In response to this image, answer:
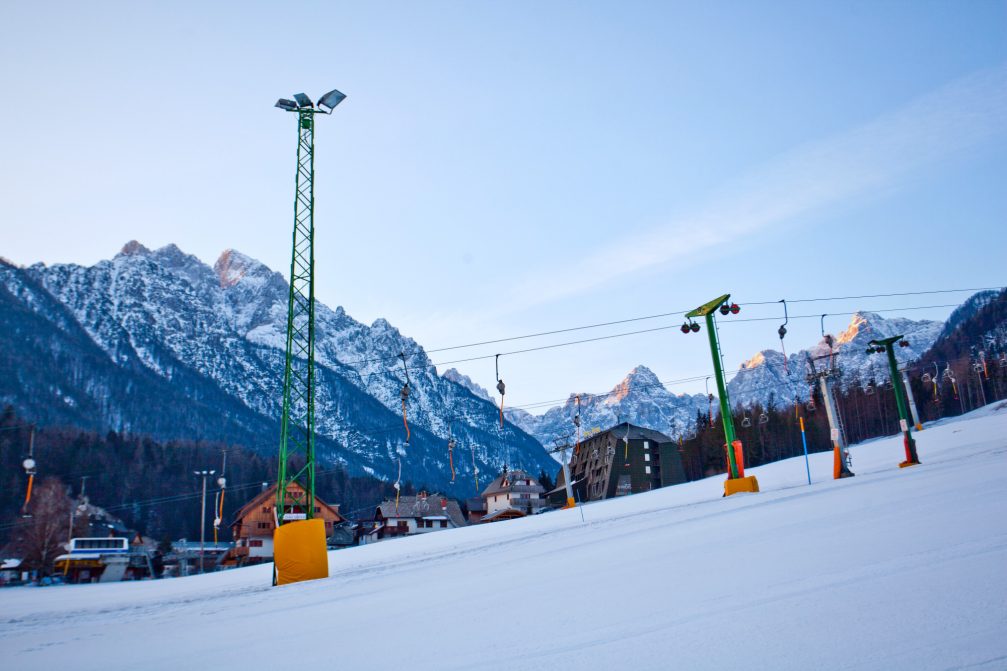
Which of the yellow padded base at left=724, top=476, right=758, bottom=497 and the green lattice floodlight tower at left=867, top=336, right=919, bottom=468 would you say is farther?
the green lattice floodlight tower at left=867, top=336, right=919, bottom=468

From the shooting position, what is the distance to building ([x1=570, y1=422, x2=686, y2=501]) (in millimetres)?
103188

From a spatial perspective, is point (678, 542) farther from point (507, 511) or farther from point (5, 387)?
point (5, 387)

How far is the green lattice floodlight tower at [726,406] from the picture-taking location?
26.6 metres

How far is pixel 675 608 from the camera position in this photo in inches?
316

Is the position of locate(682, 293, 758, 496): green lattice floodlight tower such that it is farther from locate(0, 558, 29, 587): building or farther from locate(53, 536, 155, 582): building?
locate(0, 558, 29, 587): building

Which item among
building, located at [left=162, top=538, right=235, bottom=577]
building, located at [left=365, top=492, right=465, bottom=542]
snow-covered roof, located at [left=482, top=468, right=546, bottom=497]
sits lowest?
building, located at [left=162, top=538, right=235, bottom=577]

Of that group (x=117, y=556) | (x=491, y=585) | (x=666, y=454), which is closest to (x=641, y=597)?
(x=491, y=585)

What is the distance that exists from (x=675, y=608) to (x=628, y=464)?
9896cm

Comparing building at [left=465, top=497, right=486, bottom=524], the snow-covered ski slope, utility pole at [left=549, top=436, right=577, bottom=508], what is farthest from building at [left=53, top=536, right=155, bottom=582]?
building at [left=465, top=497, right=486, bottom=524]

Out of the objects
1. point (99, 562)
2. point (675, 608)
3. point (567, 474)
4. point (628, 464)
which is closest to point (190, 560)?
point (99, 562)

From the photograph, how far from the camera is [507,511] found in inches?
3777

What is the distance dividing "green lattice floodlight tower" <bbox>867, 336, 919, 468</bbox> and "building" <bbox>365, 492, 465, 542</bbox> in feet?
251

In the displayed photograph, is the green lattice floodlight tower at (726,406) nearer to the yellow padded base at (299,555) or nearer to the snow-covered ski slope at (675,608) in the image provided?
the snow-covered ski slope at (675,608)

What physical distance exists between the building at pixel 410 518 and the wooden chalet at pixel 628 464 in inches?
780
